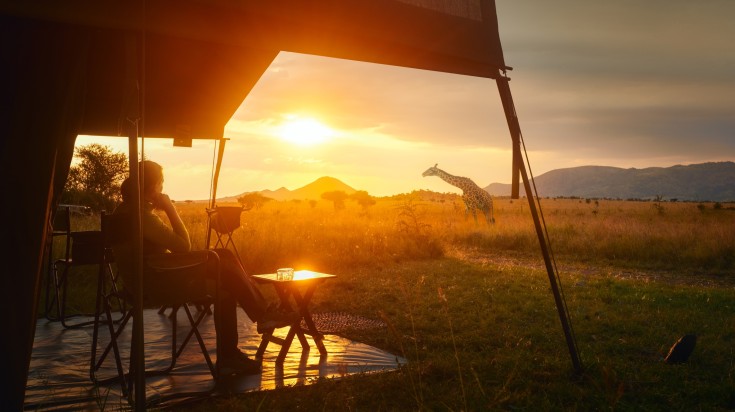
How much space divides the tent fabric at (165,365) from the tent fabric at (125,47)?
2.51 ft

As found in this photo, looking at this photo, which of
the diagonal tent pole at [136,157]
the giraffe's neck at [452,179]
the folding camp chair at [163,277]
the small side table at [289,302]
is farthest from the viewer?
the giraffe's neck at [452,179]

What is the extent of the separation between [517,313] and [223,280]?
125 inches

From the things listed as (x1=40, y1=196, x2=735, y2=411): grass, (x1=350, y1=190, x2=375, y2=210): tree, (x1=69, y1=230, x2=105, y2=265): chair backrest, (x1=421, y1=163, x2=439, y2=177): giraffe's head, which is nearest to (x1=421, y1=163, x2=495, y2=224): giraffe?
(x1=421, y1=163, x2=439, y2=177): giraffe's head

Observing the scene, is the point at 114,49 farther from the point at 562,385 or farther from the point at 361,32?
the point at 562,385

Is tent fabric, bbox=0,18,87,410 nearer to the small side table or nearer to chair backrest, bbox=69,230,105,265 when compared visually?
the small side table

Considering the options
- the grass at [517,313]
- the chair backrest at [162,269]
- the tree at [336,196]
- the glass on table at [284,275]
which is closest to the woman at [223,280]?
the chair backrest at [162,269]

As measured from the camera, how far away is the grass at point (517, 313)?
314cm

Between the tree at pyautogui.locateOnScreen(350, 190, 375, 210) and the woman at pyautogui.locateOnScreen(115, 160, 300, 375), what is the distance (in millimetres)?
30691

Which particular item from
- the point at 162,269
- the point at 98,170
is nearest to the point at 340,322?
the point at 162,269

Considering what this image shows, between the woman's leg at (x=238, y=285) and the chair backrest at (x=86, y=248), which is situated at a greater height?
the chair backrest at (x=86, y=248)

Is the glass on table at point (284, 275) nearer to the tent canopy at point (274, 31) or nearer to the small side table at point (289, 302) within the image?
the small side table at point (289, 302)

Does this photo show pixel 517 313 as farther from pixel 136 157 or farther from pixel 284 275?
pixel 136 157

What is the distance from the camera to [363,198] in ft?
120

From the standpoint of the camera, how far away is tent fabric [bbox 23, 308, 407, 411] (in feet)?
10.1
